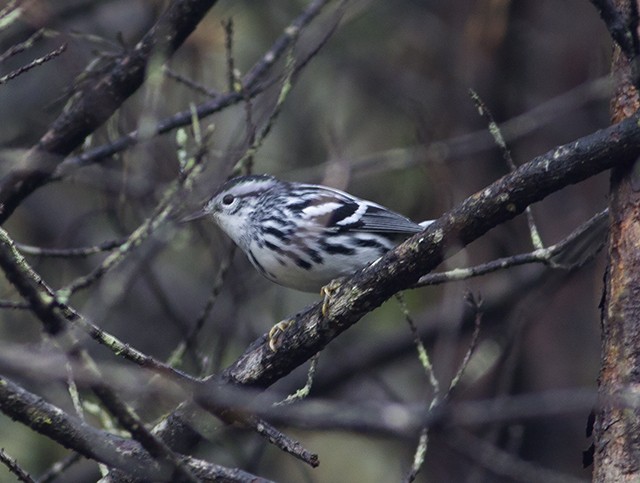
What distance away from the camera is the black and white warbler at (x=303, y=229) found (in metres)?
5.20

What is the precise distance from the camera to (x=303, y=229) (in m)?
5.38

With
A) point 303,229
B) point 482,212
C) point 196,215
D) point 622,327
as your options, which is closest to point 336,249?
point 303,229

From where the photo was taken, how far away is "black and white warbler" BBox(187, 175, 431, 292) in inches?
205

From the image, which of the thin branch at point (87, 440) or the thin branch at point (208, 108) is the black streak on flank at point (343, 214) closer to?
the thin branch at point (208, 108)

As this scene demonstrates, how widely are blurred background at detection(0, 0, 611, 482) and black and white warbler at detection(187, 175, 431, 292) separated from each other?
0.43 metres

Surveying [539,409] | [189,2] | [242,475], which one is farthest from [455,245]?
[189,2]

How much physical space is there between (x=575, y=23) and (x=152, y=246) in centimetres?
483

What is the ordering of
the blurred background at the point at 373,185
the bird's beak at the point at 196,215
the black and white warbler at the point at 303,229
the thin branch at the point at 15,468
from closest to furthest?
the thin branch at the point at 15,468
the black and white warbler at the point at 303,229
the bird's beak at the point at 196,215
the blurred background at the point at 373,185

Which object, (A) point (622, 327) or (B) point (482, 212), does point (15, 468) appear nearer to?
(B) point (482, 212)

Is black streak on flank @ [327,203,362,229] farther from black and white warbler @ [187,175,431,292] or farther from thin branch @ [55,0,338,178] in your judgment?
thin branch @ [55,0,338,178]

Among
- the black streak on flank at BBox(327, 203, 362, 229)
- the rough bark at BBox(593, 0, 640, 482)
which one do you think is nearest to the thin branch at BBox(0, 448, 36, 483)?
the rough bark at BBox(593, 0, 640, 482)

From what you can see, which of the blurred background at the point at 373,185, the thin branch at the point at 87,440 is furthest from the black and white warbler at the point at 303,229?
the thin branch at the point at 87,440

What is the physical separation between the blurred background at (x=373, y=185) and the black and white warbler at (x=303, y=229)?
0.43m

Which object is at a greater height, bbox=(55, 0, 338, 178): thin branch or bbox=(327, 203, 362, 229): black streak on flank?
bbox=(55, 0, 338, 178): thin branch
